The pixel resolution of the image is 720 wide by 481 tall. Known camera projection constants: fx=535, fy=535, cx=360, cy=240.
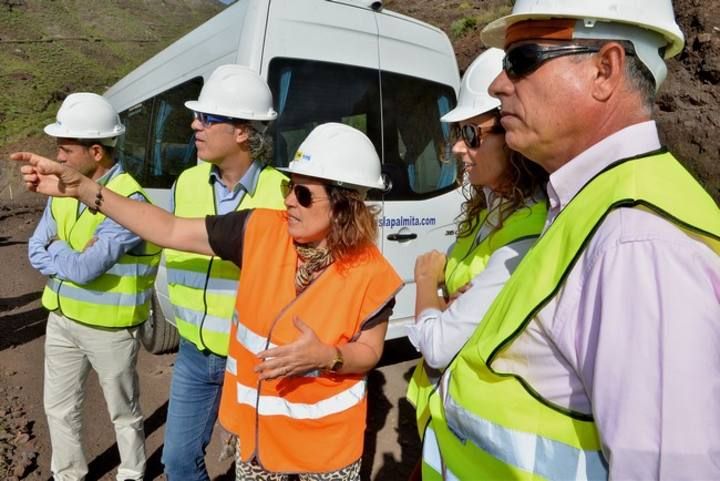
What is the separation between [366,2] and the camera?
401 centimetres

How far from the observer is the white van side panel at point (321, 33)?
11.2 ft

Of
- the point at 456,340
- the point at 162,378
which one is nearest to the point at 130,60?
Result: the point at 162,378

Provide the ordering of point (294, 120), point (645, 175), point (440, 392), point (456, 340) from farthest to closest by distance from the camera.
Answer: point (294, 120)
point (456, 340)
point (440, 392)
point (645, 175)

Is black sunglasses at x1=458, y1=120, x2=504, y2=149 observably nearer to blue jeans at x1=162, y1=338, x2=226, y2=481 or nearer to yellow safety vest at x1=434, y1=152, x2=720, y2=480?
yellow safety vest at x1=434, y1=152, x2=720, y2=480

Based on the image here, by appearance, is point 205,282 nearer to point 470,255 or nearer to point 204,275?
point 204,275

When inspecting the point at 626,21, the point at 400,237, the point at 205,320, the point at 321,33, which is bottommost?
the point at 205,320

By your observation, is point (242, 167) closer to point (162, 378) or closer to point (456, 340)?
point (456, 340)

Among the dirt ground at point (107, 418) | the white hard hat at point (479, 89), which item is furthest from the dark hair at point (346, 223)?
the dirt ground at point (107, 418)

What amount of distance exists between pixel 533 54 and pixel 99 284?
8.11 feet

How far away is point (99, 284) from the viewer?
278 centimetres

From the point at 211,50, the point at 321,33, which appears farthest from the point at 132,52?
the point at 321,33

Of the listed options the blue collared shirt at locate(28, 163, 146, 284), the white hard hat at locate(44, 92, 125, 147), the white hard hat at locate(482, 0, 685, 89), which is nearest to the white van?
the white hard hat at locate(44, 92, 125, 147)

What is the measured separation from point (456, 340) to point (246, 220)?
97 centimetres

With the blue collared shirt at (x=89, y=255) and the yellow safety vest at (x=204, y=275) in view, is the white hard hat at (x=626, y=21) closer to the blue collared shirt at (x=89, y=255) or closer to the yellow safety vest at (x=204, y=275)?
the yellow safety vest at (x=204, y=275)
